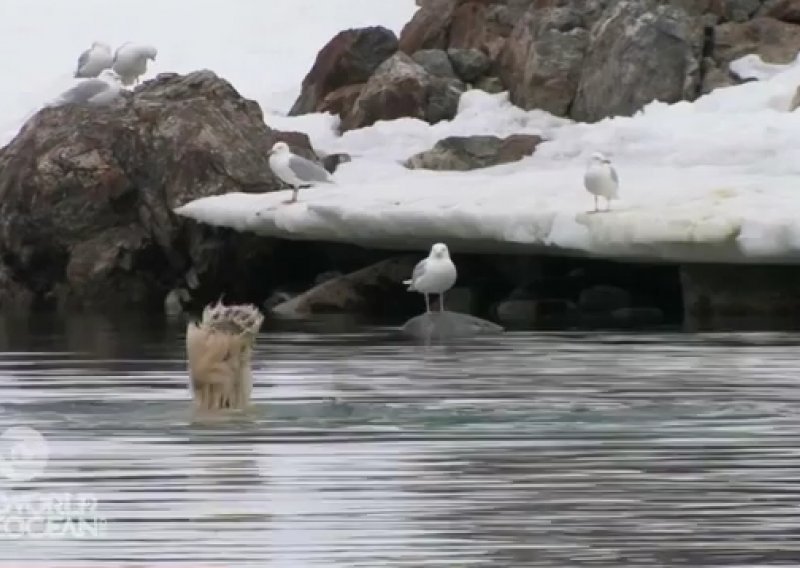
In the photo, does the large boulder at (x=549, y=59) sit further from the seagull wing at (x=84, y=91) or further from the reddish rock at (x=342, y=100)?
the seagull wing at (x=84, y=91)

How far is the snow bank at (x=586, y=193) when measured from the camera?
19.7 m

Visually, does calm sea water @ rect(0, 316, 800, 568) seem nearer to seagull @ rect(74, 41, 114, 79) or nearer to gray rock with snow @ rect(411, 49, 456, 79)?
seagull @ rect(74, 41, 114, 79)

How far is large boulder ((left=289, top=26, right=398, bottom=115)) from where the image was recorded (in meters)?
35.5

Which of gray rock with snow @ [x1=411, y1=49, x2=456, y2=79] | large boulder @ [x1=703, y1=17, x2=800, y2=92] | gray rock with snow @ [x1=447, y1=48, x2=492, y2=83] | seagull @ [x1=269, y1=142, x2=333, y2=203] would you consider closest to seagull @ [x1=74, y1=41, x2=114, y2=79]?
gray rock with snow @ [x1=411, y1=49, x2=456, y2=79]

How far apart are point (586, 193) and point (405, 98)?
10412 millimetres

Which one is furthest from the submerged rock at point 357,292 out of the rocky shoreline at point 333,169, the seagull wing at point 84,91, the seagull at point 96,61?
the seagull at point 96,61

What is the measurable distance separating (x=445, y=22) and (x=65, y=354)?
1882 centimetres

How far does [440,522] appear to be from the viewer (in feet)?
26.3

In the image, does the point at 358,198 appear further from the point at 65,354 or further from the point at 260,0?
the point at 260,0

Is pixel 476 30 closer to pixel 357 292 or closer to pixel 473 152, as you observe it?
pixel 473 152

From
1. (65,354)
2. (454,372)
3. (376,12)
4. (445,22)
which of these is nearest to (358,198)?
(65,354)

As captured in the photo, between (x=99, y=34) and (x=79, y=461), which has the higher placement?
(x=99, y=34)

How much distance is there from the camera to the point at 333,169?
29578mm

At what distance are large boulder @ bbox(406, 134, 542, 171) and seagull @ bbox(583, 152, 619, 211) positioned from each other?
677 cm
